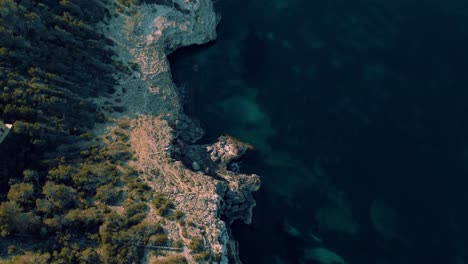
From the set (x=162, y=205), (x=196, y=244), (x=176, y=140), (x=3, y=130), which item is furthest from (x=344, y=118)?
(x=3, y=130)

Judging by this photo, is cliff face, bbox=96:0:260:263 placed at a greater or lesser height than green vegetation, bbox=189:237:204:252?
greater

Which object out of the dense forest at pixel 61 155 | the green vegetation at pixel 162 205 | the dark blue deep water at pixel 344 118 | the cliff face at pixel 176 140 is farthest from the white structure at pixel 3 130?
the dark blue deep water at pixel 344 118

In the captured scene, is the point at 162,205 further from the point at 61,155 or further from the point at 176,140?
the point at 61,155

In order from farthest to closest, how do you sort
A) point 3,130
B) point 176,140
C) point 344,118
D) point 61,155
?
1. point 344,118
2. point 176,140
3. point 61,155
4. point 3,130

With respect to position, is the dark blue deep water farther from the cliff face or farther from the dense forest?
the dense forest

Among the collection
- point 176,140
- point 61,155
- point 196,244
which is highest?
point 176,140

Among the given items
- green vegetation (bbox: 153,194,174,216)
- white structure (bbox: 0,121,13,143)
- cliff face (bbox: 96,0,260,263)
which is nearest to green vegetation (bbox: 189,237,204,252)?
cliff face (bbox: 96,0,260,263)
